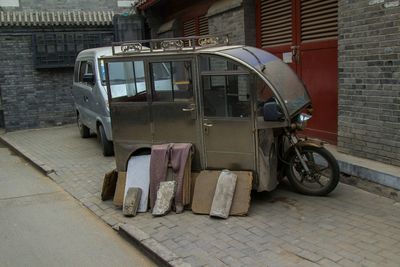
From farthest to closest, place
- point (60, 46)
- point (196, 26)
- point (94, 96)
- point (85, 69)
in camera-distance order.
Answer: point (60, 46) → point (196, 26) → point (85, 69) → point (94, 96)

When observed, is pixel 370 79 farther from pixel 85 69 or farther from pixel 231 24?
pixel 85 69

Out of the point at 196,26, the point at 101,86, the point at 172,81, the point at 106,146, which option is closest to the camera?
the point at 172,81

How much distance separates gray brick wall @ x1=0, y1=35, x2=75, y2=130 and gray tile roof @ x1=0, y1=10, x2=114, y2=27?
0.43 metres

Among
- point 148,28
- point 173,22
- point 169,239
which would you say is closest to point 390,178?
point 169,239

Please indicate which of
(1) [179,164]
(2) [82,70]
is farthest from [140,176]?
(2) [82,70]

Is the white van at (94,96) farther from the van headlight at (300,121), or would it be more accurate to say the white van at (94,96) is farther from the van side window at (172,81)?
the van headlight at (300,121)

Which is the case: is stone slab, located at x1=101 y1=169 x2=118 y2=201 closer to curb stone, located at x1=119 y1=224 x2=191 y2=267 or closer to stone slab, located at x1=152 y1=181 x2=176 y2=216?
stone slab, located at x1=152 y1=181 x2=176 y2=216

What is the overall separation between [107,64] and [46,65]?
861 centimetres

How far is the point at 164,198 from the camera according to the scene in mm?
5461

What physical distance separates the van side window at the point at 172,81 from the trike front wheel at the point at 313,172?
154 cm

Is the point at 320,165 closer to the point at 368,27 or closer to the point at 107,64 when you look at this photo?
the point at 368,27

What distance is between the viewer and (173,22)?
1272 centimetres

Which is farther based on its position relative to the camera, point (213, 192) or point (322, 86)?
point (322, 86)

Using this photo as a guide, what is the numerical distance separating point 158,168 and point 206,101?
→ 39.2 inches
